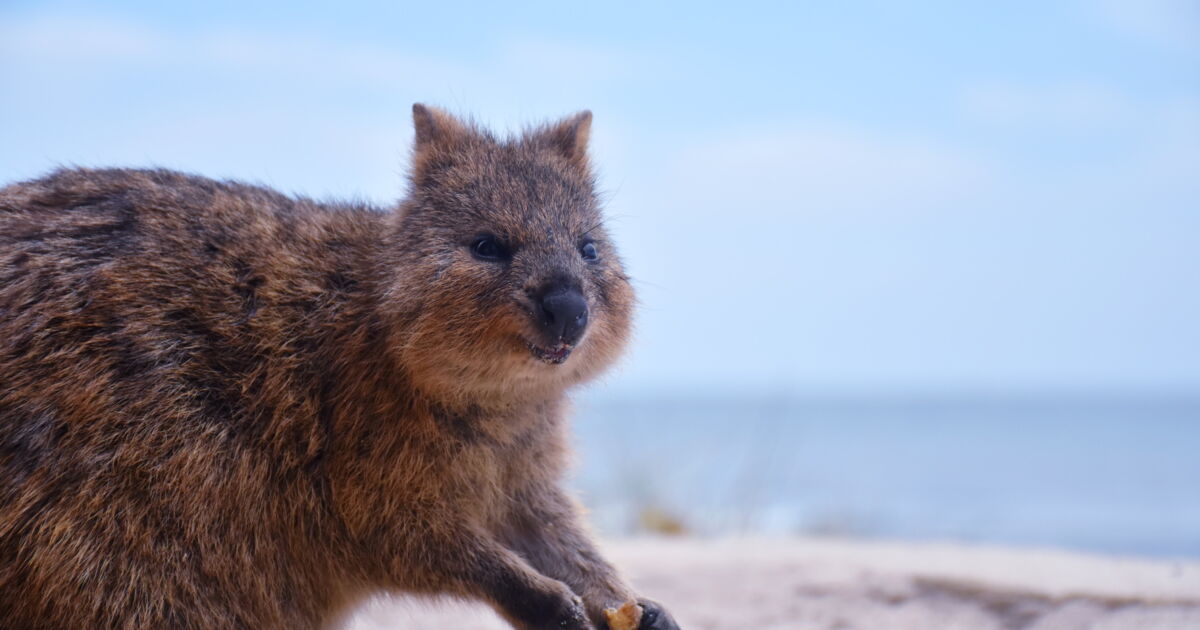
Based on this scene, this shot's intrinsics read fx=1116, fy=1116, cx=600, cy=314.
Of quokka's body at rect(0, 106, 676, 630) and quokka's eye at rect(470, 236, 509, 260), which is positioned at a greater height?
quokka's eye at rect(470, 236, 509, 260)

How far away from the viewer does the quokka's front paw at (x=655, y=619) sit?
15.1ft

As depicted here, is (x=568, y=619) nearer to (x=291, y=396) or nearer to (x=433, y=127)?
→ (x=291, y=396)

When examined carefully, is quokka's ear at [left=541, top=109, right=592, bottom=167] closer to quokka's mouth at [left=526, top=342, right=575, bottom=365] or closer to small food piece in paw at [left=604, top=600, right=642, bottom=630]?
quokka's mouth at [left=526, top=342, right=575, bottom=365]

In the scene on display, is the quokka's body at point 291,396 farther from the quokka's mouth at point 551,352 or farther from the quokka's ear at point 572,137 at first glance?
the quokka's ear at point 572,137

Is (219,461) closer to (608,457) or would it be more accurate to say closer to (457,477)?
(457,477)

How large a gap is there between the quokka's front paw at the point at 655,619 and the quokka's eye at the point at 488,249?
157 centimetres

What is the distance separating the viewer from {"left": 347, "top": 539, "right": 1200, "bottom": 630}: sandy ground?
213 inches

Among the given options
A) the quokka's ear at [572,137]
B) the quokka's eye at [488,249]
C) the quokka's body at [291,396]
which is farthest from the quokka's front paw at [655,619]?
the quokka's ear at [572,137]

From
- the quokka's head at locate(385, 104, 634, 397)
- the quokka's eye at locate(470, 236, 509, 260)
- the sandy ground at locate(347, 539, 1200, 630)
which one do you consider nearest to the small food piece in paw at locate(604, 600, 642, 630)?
the sandy ground at locate(347, 539, 1200, 630)

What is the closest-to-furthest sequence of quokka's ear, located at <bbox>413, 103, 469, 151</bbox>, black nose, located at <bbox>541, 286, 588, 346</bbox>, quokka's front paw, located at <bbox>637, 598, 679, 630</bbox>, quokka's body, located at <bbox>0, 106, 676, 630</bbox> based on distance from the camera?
quokka's body, located at <bbox>0, 106, 676, 630</bbox> → black nose, located at <bbox>541, 286, 588, 346</bbox> → quokka's front paw, located at <bbox>637, 598, 679, 630</bbox> → quokka's ear, located at <bbox>413, 103, 469, 151</bbox>


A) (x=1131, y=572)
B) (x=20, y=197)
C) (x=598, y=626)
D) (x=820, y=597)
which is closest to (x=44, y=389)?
(x=20, y=197)

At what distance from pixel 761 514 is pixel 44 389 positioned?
7.57 m

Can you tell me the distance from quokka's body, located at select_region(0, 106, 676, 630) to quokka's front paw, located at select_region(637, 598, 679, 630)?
1 cm

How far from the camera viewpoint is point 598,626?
15.8 ft
